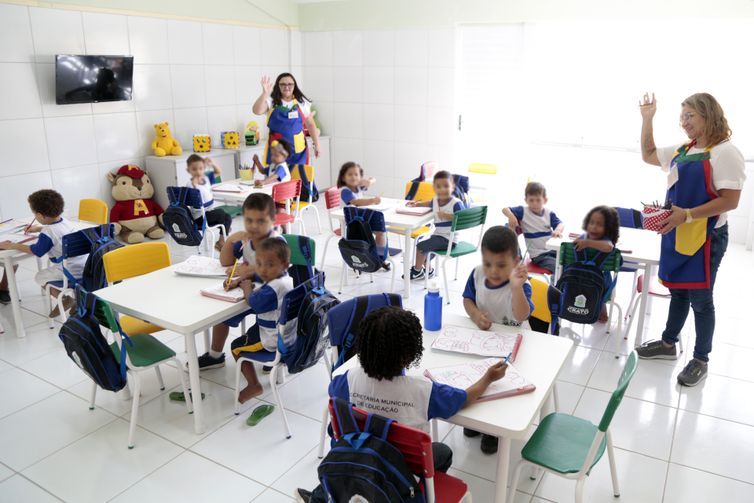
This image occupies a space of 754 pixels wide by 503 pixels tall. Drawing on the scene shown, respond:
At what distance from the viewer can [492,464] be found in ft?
9.61

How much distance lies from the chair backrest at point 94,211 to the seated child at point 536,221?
321 centimetres

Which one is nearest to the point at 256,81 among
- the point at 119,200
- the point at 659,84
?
the point at 119,200

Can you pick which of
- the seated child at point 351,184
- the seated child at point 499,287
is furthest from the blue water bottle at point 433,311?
the seated child at point 351,184

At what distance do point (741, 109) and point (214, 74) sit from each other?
5.88 m

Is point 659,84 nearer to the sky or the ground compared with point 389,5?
nearer to the ground

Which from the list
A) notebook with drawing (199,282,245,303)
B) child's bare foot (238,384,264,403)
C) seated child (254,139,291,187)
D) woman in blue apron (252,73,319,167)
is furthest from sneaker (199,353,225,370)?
woman in blue apron (252,73,319,167)

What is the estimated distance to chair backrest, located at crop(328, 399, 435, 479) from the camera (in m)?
1.83

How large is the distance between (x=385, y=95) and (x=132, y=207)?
3.53 m

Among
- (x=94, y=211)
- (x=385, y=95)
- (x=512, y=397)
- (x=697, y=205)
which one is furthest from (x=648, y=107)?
(x=385, y=95)

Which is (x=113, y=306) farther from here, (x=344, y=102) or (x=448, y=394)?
(x=344, y=102)

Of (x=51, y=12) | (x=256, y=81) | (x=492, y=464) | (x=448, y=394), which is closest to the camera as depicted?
(x=448, y=394)

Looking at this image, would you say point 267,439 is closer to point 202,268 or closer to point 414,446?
point 202,268

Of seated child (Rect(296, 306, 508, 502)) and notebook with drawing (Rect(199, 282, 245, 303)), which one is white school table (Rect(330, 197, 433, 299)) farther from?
seated child (Rect(296, 306, 508, 502))

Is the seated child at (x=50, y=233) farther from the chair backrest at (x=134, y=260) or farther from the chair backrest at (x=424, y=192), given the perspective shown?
the chair backrest at (x=424, y=192)
